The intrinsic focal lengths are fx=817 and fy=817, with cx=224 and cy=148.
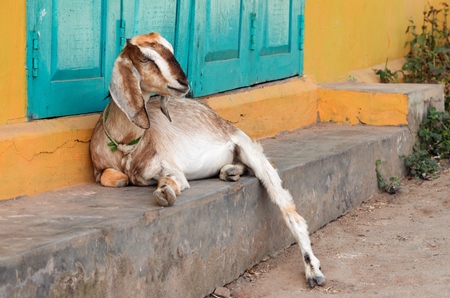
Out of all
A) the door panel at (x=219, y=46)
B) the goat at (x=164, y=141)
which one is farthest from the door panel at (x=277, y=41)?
the goat at (x=164, y=141)

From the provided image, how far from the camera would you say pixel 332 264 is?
490 cm

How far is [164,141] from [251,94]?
167cm

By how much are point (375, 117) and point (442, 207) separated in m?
1.18

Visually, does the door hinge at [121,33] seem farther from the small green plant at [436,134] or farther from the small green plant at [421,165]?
the small green plant at [436,134]

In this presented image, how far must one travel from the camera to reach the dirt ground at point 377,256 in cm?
445

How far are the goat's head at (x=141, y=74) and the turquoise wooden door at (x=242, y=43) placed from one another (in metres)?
1.29

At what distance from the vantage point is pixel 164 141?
4621 millimetres

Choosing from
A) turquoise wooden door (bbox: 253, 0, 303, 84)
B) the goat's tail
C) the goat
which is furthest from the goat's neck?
turquoise wooden door (bbox: 253, 0, 303, 84)

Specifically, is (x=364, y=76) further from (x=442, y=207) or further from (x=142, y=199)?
(x=142, y=199)

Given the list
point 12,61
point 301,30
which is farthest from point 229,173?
point 301,30

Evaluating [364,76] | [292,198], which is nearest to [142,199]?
[292,198]

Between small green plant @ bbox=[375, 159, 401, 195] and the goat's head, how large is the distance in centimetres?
273

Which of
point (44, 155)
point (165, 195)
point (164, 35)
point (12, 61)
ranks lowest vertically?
point (165, 195)

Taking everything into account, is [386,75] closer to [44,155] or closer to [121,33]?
[121,33]
